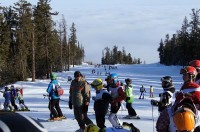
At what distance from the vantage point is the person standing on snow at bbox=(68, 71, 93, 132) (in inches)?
452

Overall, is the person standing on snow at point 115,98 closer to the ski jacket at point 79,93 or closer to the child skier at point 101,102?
the child skier at point 101,102

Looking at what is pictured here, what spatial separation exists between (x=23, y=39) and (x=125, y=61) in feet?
355

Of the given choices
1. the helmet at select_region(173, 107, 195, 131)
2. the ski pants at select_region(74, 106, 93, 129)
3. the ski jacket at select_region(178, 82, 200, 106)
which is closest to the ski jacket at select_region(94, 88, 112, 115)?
the ski pants at select_region(74, 106, 93, 129)

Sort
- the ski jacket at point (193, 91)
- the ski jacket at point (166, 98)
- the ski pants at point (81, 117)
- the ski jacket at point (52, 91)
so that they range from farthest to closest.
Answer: the ski jacket at point (52, 91), the ski pants at point (81, 117), the ski jacket at point (166, 98), the ski jacket at point (193, 91)

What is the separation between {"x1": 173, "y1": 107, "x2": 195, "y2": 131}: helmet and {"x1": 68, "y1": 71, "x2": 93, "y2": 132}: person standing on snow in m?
6.86

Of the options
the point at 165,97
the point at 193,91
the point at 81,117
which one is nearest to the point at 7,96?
the point at 81,117

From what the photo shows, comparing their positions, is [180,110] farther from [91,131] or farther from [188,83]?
[91,131]

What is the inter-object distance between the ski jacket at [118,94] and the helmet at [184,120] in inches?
290

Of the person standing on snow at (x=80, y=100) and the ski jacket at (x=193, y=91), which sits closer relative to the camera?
the ski jacket at (x=193, y=91)

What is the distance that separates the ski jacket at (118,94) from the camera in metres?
12.4

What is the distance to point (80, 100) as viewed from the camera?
11.6m

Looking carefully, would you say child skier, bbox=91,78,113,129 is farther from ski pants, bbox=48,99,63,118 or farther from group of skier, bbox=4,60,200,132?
ski pants, bbox=48,99,63,118

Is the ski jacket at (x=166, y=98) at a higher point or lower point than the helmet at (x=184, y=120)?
lower

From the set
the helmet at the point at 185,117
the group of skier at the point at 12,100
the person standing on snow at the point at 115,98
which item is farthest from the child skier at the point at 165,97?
the group of skier at the point at 12,100
